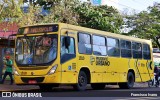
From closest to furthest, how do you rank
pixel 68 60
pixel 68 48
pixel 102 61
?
pixel 68 60 < pixel 68 48 < pixel 102 61

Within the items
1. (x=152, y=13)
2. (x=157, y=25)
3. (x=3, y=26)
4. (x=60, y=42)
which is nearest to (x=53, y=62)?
(x=60, y=42)

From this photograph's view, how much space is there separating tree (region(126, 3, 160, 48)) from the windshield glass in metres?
A: 31.0

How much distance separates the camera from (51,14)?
3009cm

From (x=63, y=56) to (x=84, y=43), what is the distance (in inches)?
77.4

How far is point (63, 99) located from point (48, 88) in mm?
5433

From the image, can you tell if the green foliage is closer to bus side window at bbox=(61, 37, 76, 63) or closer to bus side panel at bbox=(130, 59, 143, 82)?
bus side window at bbox=(61, 37, 76, 63)

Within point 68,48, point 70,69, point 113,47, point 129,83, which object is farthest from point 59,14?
point 70,69

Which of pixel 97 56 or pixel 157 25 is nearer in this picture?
pixel 97 56

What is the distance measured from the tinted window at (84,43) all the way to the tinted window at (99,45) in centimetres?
50

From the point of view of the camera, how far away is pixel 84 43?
19.4m

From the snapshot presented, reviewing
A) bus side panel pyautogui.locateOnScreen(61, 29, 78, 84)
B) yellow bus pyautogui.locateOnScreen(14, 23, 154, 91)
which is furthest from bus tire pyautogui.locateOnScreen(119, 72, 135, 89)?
bus side panel pyautogui.locateOnScreen(61, 29, 78, 84)

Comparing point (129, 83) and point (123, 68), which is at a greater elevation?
point (123, 68)

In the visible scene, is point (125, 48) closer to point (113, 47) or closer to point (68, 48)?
point (113, 47)

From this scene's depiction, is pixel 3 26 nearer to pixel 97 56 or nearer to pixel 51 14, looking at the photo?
pixel 51 14
